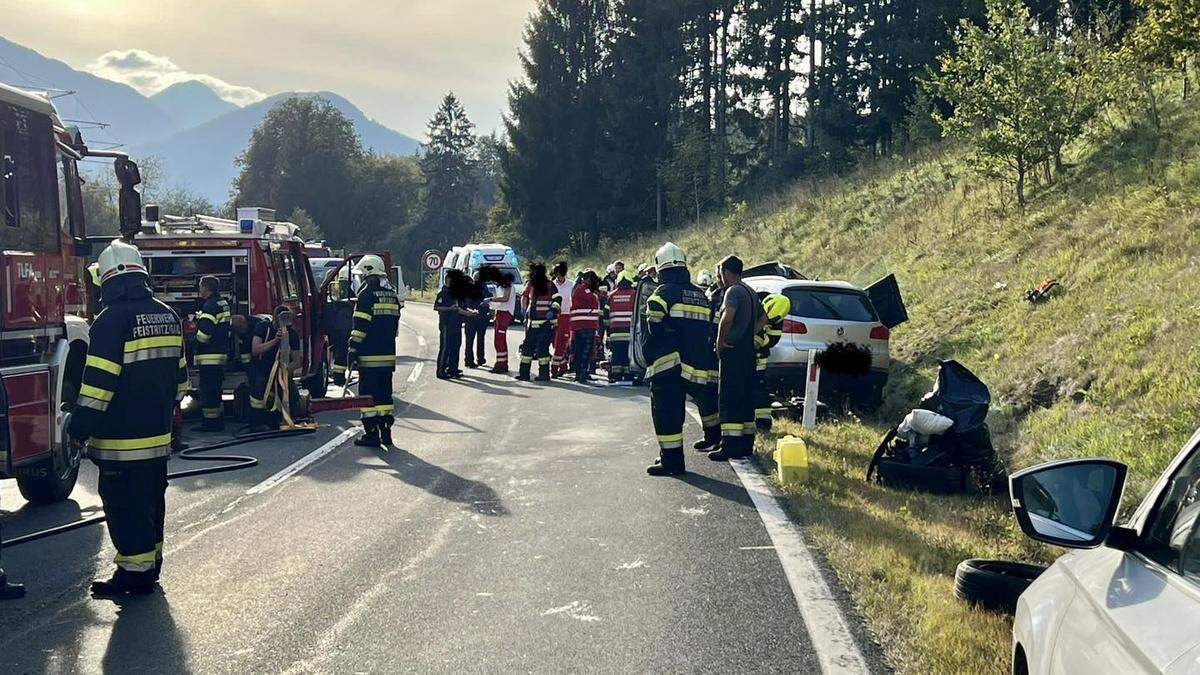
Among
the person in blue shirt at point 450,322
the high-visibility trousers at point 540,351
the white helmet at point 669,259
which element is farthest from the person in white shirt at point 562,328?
the white helmet at point 669,259

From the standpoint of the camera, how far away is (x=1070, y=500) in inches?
109

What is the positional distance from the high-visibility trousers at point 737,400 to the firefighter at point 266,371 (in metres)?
5.10

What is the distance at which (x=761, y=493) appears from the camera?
8586mm

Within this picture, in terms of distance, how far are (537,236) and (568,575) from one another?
4991cm

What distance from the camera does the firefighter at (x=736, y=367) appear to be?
10180mm

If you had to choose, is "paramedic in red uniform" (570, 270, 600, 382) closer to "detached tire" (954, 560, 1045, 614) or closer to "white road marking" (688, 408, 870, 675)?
"white road marking" (688, 408, 870, 675)

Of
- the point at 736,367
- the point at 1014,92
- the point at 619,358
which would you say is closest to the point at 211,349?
the point at 736,367

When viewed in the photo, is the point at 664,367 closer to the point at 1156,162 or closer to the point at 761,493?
the point at 761,493

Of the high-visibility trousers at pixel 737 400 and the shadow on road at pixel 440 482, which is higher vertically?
the high-visibility trousers at pixel 737 400

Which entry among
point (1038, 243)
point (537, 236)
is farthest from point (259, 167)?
point (1038, 243)

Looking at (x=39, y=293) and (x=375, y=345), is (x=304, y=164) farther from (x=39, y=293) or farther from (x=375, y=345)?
(x=39, y=293)

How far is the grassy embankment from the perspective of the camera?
608cm

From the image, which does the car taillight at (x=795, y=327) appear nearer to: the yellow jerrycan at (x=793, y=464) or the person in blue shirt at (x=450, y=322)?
the yellow jerrycan at (x=793, y=464)

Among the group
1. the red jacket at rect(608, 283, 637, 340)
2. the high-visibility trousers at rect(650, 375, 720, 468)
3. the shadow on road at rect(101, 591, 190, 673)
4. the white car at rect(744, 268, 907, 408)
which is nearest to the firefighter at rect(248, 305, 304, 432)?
the high-visibility trousers at rect(650, 375, 720, 468)
